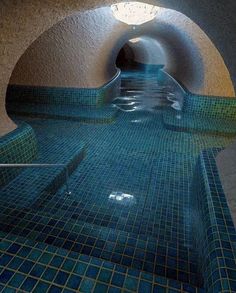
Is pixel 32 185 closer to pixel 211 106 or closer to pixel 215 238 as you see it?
pixel 215 238

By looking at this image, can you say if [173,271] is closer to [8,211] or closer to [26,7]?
[8,211]

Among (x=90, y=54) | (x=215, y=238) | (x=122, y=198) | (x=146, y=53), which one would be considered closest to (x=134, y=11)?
(x=90, y=54)

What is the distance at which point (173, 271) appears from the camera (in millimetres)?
2197

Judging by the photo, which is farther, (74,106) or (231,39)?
(74,106)

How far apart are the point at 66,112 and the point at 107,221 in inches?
178

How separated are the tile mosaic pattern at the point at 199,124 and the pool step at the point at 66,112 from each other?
178cm

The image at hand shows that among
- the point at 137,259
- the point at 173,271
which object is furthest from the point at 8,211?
the point at 173,271

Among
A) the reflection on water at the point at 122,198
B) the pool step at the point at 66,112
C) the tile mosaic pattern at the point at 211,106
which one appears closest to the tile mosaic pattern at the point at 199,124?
the tile mosaic pattern at the point at 211,106

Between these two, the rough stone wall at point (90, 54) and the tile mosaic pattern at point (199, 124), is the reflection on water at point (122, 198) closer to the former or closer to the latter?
the tile mosaic pattern at point (199, 124)

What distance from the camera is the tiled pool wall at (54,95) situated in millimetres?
7309

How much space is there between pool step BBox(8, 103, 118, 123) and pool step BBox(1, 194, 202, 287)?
13.4ft

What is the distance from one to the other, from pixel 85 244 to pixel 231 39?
259cm

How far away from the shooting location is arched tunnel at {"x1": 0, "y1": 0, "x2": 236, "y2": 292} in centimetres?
188

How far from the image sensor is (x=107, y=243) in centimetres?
248
